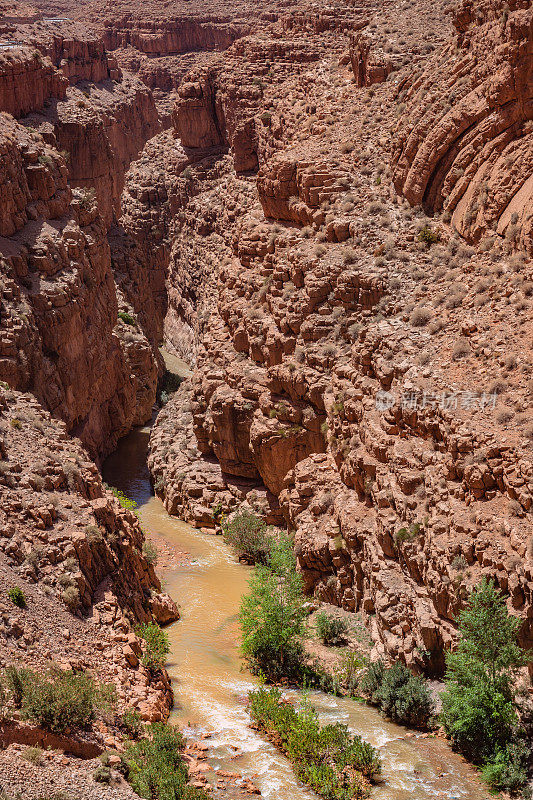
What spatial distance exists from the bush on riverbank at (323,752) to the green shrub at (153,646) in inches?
135

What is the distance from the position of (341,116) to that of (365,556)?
23.2 meters

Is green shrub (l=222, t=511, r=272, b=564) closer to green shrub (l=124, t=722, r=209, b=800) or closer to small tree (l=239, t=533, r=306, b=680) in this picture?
small tree (l=239, t=533, r=306, b=680)

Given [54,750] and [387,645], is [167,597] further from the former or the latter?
[54,750]

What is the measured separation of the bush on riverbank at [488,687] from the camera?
63.6 feet

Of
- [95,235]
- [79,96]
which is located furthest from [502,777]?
[79,96]

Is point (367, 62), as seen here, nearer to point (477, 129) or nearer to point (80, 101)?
point (477, 129)

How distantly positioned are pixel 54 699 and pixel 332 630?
38.3 feet

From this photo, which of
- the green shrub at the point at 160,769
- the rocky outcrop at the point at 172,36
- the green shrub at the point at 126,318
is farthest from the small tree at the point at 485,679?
the rocky outcrop at the point at 172,36

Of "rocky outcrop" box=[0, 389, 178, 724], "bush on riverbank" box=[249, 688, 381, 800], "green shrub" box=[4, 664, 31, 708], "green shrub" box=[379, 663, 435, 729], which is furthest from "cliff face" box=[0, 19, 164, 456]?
"green shrub" box=[379, 663, 435, 729]

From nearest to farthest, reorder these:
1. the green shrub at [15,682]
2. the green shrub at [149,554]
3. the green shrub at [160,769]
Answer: the green shrub at [160,769], the green shrub at [15,682], the green shrub at [149,554]

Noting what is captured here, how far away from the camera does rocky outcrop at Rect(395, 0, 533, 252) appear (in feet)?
92.8

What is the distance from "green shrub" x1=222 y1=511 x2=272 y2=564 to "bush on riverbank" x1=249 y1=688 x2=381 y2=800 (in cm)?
1387

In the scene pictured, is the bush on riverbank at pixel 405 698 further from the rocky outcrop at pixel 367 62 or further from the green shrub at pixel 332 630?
the rocky outcrop at pixel 367 62

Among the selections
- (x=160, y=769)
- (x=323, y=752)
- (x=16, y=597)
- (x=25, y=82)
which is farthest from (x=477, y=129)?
(x=25, y=82)
